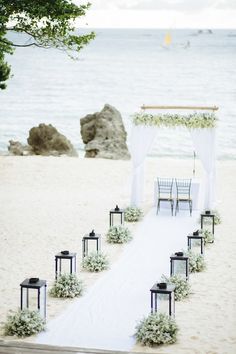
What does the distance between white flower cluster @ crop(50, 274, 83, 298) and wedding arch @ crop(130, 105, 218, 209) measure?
6693 millimetres

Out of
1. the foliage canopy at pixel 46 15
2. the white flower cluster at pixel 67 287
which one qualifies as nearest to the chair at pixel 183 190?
the foliage canopy at pixel 46 15

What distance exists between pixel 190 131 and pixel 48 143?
16833 millimetres

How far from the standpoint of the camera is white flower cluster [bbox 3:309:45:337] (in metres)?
9.30

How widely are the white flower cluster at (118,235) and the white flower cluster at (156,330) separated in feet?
18.3

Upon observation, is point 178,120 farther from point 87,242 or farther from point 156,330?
point 156,330

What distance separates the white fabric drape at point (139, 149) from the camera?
17.6 m

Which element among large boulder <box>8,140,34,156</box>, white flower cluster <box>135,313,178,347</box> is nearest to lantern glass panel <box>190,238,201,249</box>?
white flower cluster <box>135,313,178,347</box>

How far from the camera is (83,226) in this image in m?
16.5

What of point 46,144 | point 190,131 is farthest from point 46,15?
point 46,144

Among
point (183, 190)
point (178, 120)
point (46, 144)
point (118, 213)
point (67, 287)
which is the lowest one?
point (67, 287)

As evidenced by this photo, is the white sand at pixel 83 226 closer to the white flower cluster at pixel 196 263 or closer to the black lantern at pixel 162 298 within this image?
the white flower cluster at pixel 196 263

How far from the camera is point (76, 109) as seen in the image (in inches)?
2598

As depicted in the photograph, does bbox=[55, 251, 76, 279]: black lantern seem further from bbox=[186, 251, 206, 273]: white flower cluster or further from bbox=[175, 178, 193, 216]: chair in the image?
bbox=[175, 178, 193, 216]: chair

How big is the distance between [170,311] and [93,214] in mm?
8321
